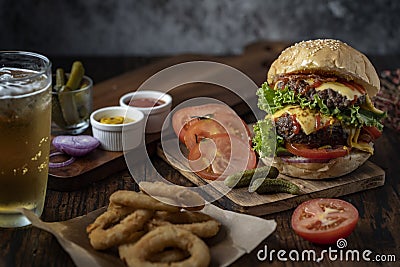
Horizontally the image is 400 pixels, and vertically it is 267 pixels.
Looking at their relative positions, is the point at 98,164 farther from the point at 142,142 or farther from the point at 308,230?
the point at 308,230

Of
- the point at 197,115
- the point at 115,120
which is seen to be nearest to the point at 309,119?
the point at 197,115

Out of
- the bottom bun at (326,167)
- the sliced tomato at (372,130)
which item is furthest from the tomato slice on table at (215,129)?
the sliced tomato at (372,130)

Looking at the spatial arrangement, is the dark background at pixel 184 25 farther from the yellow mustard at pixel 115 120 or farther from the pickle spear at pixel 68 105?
the yellow mustard at pixel 115 120

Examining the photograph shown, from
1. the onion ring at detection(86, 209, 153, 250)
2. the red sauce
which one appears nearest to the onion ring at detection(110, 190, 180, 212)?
the onion ring at detection(86, 209, 153, 250)

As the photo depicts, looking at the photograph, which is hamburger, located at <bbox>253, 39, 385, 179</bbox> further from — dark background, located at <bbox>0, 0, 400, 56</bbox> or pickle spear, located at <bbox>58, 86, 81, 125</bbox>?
dark background, located at <bbox>0, 0, 400, 56</bbox>

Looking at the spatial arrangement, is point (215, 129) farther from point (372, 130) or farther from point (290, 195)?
point (372, 130)

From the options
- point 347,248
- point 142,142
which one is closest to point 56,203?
point 142,142

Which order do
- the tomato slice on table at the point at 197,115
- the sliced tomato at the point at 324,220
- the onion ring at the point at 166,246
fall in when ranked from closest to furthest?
the onion ring at the point at 166,246 → the sliced tomato at the point at 324,220 → the tomato slice on table at the point at 197,115
